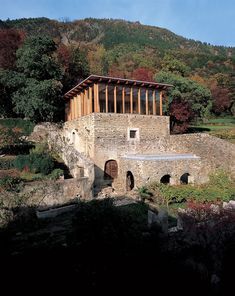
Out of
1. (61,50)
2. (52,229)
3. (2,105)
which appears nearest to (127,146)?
(52,229)

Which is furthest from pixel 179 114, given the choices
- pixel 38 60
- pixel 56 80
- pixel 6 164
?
pixel 6 164

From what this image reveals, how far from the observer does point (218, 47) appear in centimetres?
8581

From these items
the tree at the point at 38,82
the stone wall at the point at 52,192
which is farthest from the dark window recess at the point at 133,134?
the tree at the point at 38,82

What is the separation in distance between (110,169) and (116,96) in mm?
5262

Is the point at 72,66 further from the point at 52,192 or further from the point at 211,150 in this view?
the point at 52,192

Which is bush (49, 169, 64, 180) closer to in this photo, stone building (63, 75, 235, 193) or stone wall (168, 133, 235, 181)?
stone building (63, 75, 235, 193)

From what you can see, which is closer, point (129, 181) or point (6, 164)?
point (6, 164)

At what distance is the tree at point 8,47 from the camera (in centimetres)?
2655

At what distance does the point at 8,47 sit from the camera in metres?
27.3

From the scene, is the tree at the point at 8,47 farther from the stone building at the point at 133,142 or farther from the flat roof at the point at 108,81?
the stone building at the point at 133,142

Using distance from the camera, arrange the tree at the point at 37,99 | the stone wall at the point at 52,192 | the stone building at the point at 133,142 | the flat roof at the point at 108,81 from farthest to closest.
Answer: the tree at the point at 37,99, the flat roof at the point at 108,81, the stone building at the point at 133,142, the stone wall at the point at 52,192

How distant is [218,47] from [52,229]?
88.2 m

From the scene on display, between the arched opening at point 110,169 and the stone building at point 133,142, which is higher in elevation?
the stone building at point 133,142

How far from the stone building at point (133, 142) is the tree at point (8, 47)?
844cm
